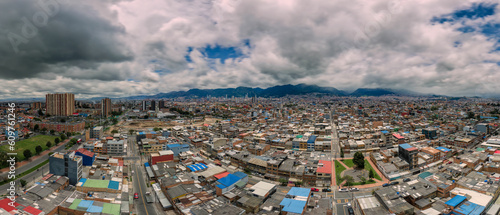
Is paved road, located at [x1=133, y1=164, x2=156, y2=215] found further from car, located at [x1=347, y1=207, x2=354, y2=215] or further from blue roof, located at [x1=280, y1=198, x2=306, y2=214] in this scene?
car, located at [x1=347, y1=207, x2=354, y2=215]

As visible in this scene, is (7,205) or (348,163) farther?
(348,163)

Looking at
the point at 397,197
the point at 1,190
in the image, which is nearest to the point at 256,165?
the point at 397,197

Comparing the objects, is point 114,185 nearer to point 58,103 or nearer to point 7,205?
point 7,205

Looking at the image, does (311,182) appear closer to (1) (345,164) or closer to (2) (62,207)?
(1) (345,164)

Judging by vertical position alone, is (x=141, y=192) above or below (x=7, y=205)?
below

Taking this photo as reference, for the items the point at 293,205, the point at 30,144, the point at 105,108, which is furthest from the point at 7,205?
the point at 105,108

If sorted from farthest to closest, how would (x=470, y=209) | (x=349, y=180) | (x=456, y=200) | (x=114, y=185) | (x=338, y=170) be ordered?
(x=338, y=170) < (x=349, y=180) < (x=114, y=185) < (x=456, y=200) < (x=470, y=209)

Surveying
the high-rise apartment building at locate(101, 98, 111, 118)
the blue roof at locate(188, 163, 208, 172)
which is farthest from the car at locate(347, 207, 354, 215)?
the high-rise apartment building at locate(101, 98, 111, 118)
